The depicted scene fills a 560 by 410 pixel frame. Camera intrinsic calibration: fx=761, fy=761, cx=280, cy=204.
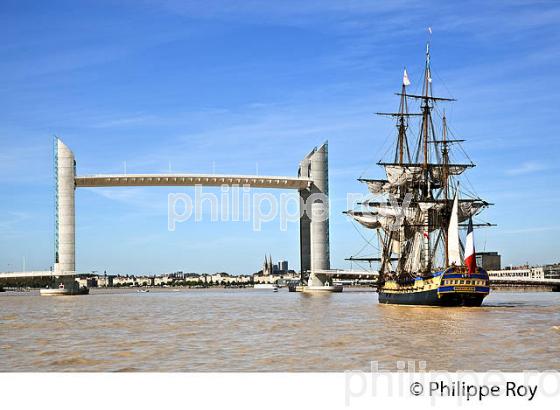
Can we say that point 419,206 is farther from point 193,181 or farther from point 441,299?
point 193,181

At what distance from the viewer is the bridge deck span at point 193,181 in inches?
3991

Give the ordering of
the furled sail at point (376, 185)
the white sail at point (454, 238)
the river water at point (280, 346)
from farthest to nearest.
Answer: the furled sail at point (376, 185) < the white sail at point (454, 238) < the river water at point (280, 346)

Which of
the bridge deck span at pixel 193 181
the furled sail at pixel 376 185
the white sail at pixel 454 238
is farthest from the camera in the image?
the bridge deck span at pixel 193 181

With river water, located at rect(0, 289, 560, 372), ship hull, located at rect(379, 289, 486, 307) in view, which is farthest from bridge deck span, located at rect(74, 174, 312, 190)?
river water, located at rect(0, 289, 560, 372)

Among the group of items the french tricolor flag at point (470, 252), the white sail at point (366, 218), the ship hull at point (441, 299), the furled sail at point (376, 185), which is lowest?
the ship hull at point (441, 299)

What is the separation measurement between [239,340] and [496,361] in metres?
8.32

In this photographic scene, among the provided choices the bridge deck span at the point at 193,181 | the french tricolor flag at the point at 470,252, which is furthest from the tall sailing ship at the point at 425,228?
the bridge deck span at the point at 193,181

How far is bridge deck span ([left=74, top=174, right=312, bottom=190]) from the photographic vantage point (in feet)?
333

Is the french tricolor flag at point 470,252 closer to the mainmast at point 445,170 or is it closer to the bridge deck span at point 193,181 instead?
the mainmast at point 445,170

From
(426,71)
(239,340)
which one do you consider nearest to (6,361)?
(239,340)

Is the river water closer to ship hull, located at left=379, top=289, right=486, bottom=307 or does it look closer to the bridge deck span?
ship hull, located at left=379, top=289, right=486, bottom=307

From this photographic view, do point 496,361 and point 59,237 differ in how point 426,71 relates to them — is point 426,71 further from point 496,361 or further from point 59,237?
point 59,237

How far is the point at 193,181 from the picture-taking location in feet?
358

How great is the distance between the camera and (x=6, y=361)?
18.6 metres
